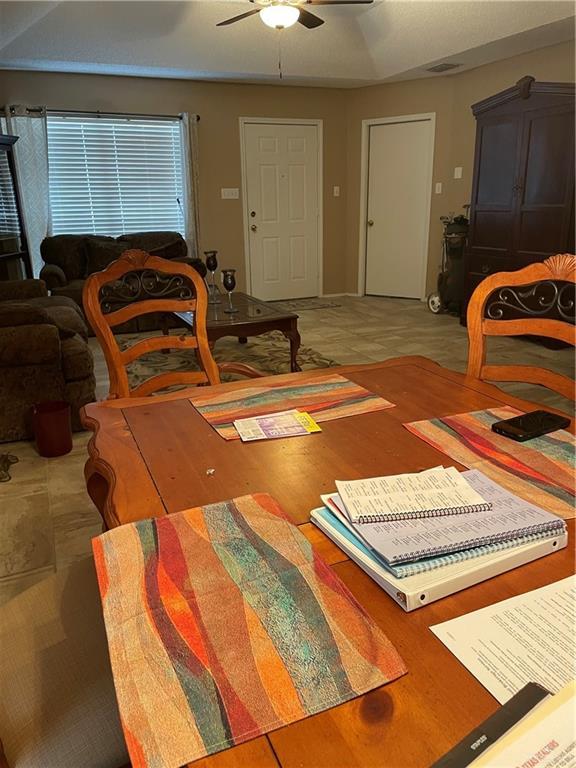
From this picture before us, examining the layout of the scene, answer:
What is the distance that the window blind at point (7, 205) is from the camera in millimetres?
5504

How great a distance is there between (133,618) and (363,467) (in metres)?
0.55

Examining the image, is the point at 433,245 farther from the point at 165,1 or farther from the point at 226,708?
the point at 226,708

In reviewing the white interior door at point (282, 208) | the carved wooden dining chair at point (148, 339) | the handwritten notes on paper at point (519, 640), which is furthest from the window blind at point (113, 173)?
the handwritten notes on paper at point (519, 640)

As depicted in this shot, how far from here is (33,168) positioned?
569cm

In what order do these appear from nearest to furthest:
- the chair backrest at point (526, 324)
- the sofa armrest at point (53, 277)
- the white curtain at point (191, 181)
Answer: the chair backrest at point (526, 324)
the sofa armrest at point (53, 277)
the white curtain at point (191, 181)

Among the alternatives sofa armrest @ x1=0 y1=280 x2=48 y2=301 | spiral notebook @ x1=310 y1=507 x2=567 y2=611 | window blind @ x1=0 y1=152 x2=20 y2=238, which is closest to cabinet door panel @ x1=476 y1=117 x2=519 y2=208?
sofa armrest @ x1=0 y1=280 x2=48 y2=301

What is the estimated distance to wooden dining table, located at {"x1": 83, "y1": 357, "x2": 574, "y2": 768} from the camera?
0.55m

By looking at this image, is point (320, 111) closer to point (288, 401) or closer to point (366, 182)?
point (366, 182)

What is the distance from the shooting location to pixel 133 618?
69 cm

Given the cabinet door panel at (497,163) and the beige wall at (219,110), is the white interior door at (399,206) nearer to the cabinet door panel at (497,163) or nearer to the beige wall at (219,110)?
the beige wall at (219,110)

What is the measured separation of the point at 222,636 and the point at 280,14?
4167 millimetres

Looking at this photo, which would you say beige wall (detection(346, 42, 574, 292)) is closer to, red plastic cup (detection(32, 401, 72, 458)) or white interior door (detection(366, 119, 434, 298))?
white interior door (detection(366, 119, 434, 298))

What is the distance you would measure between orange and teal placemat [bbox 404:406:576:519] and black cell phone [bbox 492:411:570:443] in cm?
1

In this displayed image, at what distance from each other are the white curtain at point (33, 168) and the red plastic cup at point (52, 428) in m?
3.71
